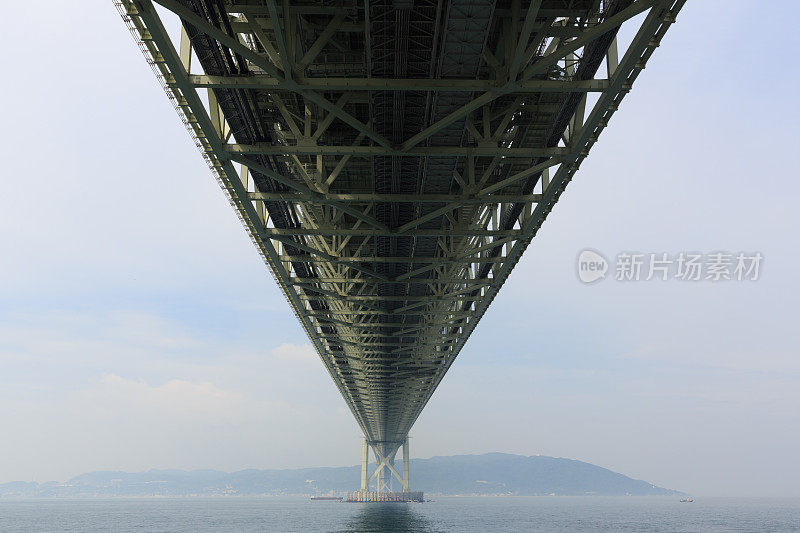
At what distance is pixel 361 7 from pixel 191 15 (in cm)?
428

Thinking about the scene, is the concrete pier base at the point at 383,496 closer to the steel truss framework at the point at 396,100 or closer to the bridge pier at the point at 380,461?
the bridge pier at the point at 380,461

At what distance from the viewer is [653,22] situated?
14.6 m

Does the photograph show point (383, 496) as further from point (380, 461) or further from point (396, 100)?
point (396, 100)

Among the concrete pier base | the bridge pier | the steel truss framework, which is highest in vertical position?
the steel truss framework

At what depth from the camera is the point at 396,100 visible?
60.4ft

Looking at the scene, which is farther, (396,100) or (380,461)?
(380,461)

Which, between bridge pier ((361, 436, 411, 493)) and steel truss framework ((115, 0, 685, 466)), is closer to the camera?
steel truss framework ((115, 0, 685, 466))

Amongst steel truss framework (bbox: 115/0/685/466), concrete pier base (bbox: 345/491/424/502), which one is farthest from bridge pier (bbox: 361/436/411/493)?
steel truss framework (bbox: 115/0/685/466)

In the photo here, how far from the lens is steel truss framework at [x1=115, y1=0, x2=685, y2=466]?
50.3 ft

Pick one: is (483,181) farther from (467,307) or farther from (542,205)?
(467,307)

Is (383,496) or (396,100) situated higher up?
(396,100)

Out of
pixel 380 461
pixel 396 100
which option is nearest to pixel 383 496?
pixel 380 461

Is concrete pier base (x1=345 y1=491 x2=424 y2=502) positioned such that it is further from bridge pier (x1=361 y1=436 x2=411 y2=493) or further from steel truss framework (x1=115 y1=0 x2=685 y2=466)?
steel truss framework (x1=115 y1=0 x2=685 y2=466)

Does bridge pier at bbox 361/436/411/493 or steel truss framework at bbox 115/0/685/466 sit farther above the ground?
steel truss framework at bbox 115/0/685/466
